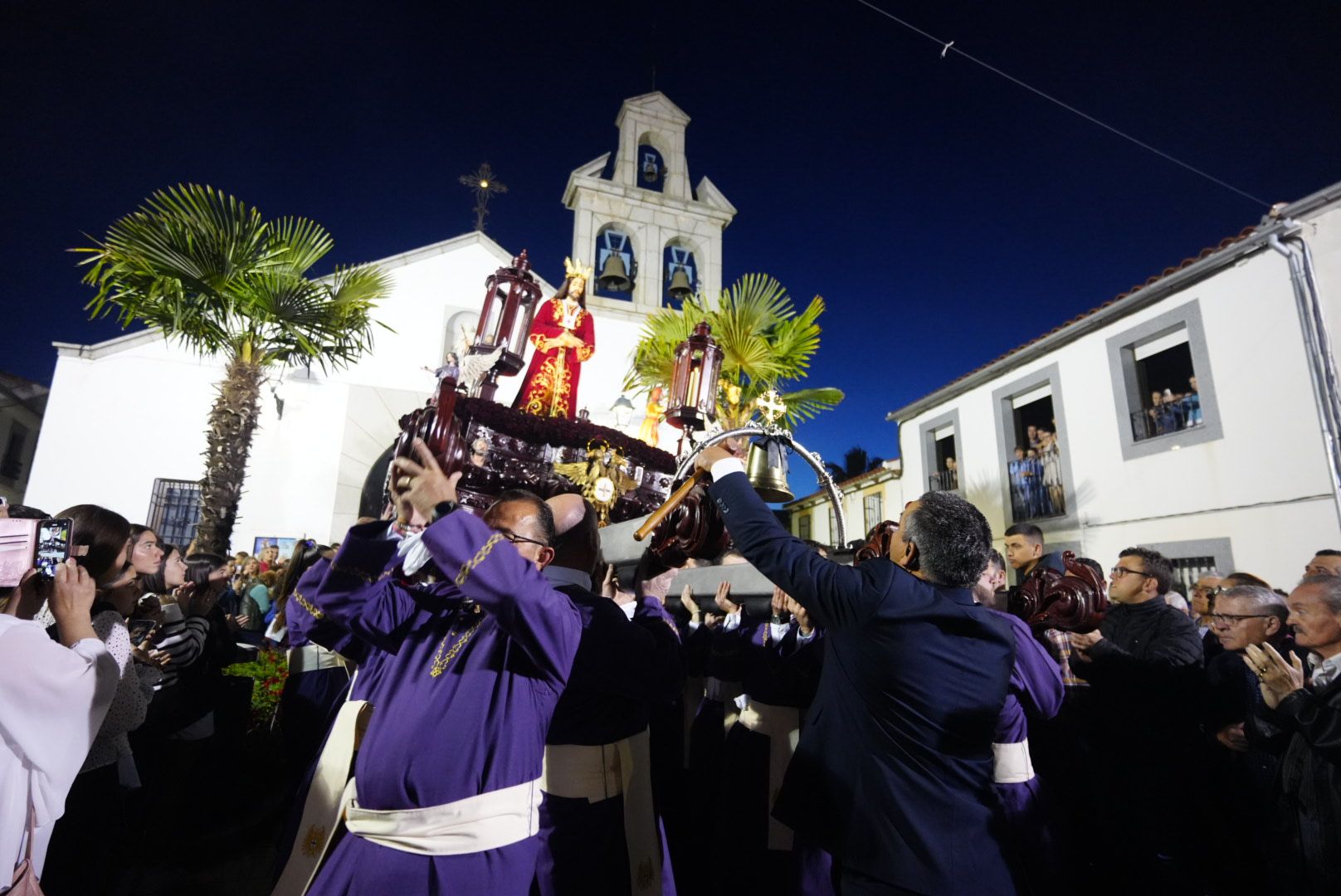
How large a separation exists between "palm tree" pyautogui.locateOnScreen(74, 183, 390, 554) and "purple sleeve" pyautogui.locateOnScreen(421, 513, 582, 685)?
9.04 meters

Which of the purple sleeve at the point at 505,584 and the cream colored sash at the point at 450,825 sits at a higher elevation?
the purple sleeve at the point at 505,584

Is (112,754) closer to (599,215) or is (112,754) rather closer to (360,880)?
(360,880)

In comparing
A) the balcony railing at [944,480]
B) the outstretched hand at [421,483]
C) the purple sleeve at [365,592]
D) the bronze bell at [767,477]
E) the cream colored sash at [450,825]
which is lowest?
the cream colored sash at [450,825]

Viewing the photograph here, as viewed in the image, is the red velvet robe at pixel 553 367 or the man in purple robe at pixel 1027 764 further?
the red velvet robe at pixel 553 367

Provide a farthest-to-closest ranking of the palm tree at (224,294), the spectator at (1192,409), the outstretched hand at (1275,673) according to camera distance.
Result: the spectator at (1192,409)
the palm tree at (224,294)
the outstretched hand at (1275,673)

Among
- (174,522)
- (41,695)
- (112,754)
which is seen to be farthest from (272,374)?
(41,695)

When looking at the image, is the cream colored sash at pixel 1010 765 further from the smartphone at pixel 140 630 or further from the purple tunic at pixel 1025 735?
the smartphone at pixel 140 630

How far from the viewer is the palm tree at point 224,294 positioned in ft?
27.9

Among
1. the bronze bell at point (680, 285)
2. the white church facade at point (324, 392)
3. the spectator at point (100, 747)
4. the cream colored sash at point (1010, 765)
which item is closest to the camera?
the spectator at point (100, 747)

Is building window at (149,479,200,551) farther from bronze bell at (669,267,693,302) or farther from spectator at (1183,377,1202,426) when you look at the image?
spectator at (1183,377,1202,426)

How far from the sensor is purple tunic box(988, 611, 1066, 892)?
266 cm

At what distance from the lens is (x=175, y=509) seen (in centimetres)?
1207

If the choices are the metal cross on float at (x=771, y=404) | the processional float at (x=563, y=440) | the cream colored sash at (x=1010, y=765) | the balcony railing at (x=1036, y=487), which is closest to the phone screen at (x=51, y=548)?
the processional float at (x=563, y=440)

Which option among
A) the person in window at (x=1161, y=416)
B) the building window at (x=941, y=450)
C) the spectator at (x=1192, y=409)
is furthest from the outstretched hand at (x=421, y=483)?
the building window at (x=941, y=450)
